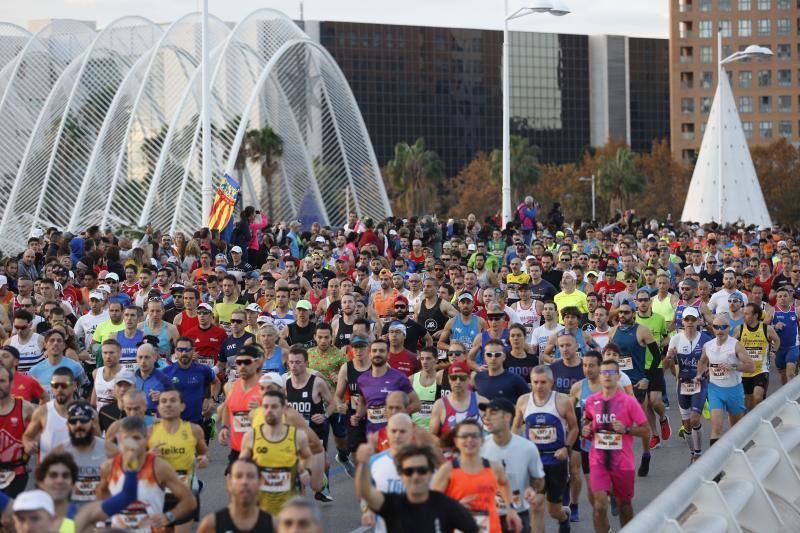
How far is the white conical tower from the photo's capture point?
A: 187ft

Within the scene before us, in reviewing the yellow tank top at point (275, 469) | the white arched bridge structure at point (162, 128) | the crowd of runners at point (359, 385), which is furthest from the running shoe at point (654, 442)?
the white arched bridge structure at point (162, 128)

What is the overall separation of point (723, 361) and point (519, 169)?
286 feet

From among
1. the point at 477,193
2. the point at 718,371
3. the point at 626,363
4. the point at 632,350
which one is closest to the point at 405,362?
the point at 626,363

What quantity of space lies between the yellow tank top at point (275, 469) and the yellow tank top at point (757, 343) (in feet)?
24.6

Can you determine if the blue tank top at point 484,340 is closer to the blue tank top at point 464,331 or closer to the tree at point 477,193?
the blue tank top at point 464,331

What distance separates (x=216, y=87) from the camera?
47.5 m

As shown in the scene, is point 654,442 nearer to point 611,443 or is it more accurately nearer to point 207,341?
point 611,443

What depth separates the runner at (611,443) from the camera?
10.3 m

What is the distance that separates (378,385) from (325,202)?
35872 millimetres

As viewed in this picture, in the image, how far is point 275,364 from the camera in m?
12.8

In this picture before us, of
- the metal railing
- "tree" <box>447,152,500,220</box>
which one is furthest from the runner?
"tree" <box>447,152,500,220</box>

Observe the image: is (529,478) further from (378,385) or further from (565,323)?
(565,323)

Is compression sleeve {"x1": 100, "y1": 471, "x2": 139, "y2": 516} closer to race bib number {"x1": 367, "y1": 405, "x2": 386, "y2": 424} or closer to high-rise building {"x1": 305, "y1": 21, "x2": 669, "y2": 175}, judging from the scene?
race bib number {"x1": 367, "y1": 405, "x2": 386, "y2": 424}

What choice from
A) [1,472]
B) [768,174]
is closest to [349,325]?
[1,472]
